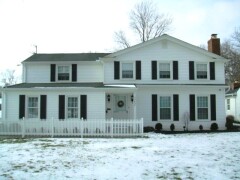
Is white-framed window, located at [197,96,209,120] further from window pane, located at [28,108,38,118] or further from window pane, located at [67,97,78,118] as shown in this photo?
window pane, located at [28,108,38,118]

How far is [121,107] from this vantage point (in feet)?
73.4

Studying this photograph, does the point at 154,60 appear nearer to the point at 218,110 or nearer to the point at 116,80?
the point at 116,80

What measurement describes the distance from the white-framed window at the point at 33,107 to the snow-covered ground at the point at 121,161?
7162 millimetres

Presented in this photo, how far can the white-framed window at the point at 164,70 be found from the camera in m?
22.8

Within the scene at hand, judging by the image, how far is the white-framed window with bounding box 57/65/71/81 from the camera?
2419 cm

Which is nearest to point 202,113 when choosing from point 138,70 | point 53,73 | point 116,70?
point 138,70

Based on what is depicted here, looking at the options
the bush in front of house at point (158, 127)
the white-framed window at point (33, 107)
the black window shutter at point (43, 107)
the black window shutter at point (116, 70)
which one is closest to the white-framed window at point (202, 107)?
the bush in front of house at point (158, 127)

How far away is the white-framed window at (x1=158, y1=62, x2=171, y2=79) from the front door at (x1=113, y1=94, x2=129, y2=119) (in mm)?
3030

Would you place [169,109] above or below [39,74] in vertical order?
below

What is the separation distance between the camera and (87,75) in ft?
80.1

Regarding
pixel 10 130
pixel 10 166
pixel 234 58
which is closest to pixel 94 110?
pixel 10 130

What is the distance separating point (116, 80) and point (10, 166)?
13.6 metres

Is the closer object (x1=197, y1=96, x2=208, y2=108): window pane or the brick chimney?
(x1=197, y1=96, x2=208, y2=108): window pane

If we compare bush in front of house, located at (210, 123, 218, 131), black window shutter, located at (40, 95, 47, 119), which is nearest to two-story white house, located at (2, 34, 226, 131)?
bush in front of house, located at (210, 123, 218, 131)
